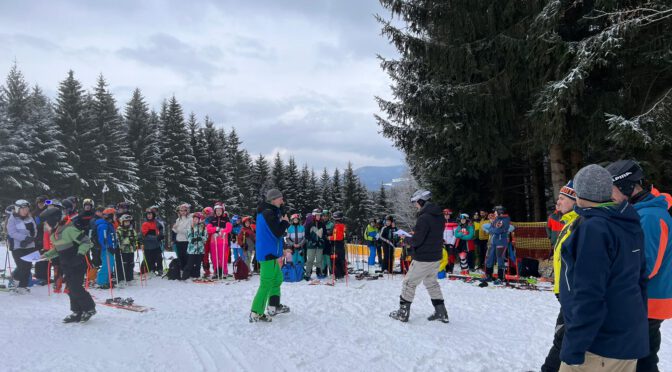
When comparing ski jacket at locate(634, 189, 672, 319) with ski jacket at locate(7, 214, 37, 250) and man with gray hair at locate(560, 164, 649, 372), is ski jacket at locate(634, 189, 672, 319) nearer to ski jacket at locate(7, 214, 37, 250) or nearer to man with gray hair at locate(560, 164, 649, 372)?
man with gray hair at locate(560, 164, 649, 372)

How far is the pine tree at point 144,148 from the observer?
38.8 meters

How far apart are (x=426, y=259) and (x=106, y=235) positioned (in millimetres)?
7962

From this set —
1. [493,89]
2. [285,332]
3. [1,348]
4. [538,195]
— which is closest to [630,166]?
[285,332]

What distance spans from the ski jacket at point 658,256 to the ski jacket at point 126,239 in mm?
11319

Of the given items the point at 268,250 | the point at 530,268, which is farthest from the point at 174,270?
the point at 530,268

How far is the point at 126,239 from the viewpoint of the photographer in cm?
1119

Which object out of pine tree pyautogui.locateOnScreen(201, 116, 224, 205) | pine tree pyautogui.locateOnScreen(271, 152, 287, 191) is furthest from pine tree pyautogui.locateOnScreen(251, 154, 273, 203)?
pine tree pyautogui.locateOnScreen(201, 116, 224, 205)

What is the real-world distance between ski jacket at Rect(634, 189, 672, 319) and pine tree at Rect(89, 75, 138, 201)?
38.8m

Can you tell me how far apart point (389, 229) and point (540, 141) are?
5.37 meters

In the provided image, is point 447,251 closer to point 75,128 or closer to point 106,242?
point 106,242

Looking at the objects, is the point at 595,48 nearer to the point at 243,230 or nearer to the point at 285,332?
the point at 285,332

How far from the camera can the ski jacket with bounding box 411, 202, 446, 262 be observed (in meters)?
6.56

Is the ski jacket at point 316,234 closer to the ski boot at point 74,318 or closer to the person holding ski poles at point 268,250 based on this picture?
the person holding ski poles at point 268,250

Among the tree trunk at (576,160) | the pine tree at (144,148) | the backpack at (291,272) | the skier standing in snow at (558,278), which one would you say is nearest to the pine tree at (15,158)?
the pine tree at (144,148)
